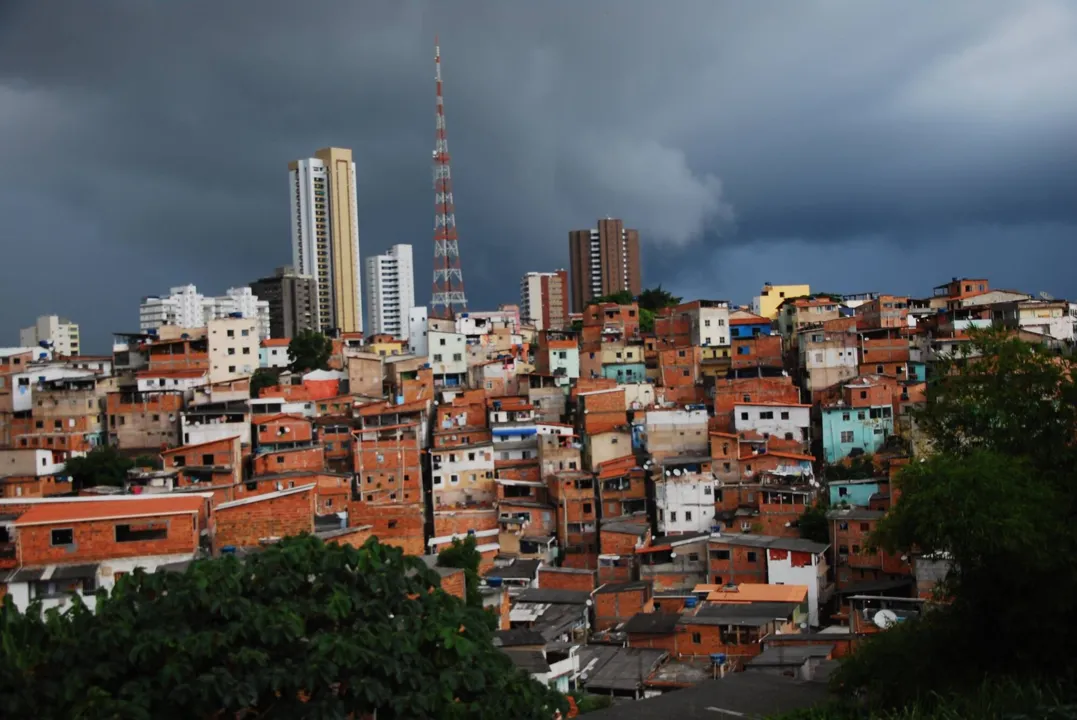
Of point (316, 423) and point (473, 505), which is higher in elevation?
point (316, 423)

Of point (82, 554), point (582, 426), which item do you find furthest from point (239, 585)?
point (582, 426)

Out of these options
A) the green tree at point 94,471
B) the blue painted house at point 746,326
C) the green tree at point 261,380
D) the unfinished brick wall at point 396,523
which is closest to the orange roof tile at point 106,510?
the unfinished brick wall at point 396,523

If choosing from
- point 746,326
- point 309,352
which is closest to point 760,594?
point 746,326

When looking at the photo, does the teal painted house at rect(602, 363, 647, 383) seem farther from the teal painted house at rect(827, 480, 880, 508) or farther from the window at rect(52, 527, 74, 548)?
the window at rect(52, 527, 74, 548)

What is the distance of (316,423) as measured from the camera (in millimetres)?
34250

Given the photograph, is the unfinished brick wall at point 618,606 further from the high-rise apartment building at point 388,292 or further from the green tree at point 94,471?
the high-rise apartment building at point 388,292

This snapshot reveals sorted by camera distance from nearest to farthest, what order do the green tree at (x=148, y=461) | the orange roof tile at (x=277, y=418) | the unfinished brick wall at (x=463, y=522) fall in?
the unfinished brick wall at (x=463, y=522), the green tree at (x=148, y=461), the orange roof tile at (x=277, y=418)

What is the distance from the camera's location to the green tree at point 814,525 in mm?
25656

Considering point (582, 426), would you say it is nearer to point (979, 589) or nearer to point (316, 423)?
point (316, 423)

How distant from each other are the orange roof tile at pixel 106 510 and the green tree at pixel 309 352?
1072 inches

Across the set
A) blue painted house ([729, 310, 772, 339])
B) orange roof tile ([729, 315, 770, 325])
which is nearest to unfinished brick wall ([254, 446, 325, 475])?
blue painted house ([729, 310, 772, 339])

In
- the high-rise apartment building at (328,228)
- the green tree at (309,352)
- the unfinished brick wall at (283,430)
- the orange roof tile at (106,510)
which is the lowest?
the orange roof tile at (106,510)

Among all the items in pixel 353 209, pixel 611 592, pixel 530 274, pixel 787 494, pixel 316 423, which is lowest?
pixel 611 592

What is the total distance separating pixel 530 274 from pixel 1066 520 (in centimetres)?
7507
